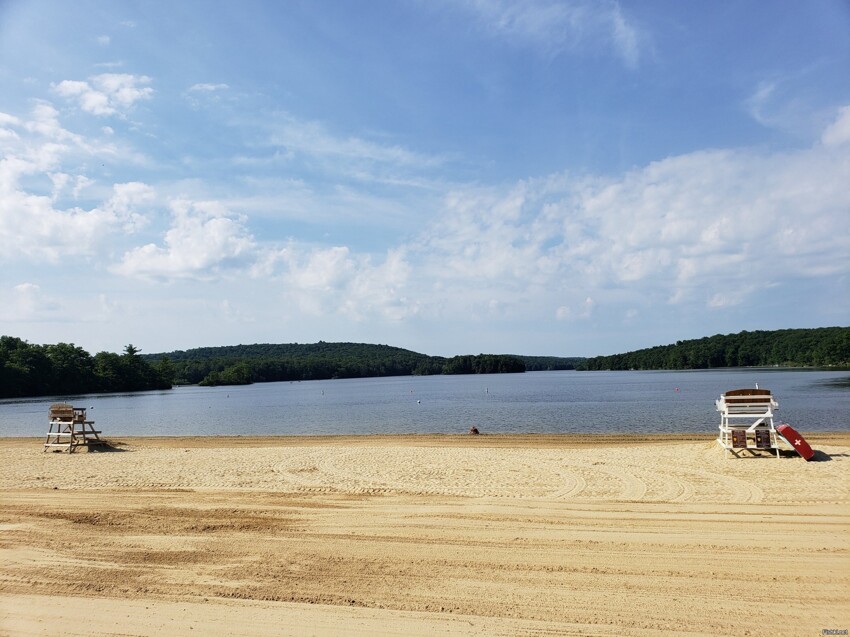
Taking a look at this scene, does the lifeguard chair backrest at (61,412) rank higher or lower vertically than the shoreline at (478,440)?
higher

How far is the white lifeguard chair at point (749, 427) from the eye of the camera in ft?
57.1

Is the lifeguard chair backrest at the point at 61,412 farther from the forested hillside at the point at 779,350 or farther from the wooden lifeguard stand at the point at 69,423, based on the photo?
the forested hillside at the point at 779,350

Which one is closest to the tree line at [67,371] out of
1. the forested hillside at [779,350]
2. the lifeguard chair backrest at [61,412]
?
the lifeguard chair backrest at [61,412]

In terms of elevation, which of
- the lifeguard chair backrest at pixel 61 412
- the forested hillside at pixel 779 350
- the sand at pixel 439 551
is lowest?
the sand at pixel 439 551

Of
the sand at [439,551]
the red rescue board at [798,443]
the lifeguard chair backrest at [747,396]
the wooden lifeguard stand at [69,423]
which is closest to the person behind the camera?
the sand at [439,551]

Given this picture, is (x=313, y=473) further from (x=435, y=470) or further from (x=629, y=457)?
(x=629, y=457)

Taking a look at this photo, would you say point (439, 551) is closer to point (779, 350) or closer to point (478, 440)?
point (478, 440)

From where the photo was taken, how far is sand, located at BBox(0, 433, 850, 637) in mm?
6680

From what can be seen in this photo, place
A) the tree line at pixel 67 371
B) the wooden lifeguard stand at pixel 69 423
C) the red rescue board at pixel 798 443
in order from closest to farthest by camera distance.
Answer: the red rescue board at pixel 798 443
the wooden lifeguard stand at pixel 69 423
the tree line at pixel 67 371

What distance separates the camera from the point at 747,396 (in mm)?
18500

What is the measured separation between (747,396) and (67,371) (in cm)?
12087

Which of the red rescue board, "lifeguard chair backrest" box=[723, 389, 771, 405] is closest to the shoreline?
"lifeguard chair backrest" box=[723, 389, 771, 405]

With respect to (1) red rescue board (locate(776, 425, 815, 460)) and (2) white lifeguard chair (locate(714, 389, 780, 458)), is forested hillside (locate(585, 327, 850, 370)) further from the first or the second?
(1) red rescue board (locate(776, 425, 815, 460))

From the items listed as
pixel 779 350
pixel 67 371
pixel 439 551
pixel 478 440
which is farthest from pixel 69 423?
pixel 779 350
